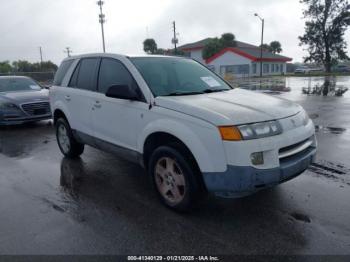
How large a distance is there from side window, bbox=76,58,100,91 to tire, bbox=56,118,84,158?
Result: 36.0 inches

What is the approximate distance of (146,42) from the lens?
69062mm

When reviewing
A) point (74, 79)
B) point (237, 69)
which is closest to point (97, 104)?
point (74, 79)

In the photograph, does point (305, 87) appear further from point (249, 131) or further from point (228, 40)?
point (228, 40)

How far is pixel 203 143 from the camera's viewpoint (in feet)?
10.1

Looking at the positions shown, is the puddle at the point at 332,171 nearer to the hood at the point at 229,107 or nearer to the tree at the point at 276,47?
the hood at the point at 229,107

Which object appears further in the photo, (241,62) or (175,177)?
(241,62)

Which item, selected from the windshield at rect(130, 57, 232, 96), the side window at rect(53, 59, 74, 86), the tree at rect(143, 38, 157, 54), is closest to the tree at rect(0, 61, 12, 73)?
the tree at rect(143, 38, 157, 54)

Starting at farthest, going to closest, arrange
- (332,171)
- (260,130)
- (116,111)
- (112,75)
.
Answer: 1. (332,171)
2. (112,75)
3. (116,111)
4. (260,130)

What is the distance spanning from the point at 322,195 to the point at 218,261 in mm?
1969

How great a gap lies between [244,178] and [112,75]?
251 centimetres

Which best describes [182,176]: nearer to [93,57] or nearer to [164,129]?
[164,129]

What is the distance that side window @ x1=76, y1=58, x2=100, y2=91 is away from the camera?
4.81 meters

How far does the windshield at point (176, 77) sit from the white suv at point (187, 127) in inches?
0.6

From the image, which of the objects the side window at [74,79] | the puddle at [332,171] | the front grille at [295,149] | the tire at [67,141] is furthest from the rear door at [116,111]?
the puddle at [332,171]
